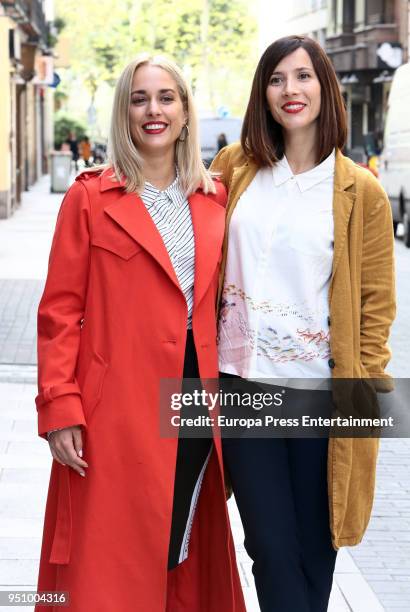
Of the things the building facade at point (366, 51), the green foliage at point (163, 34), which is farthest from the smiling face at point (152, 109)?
the green foliage at point (163, 34)

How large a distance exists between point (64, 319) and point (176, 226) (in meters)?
0.42

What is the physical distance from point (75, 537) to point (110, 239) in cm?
82

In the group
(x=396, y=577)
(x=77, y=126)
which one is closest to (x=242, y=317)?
(x=396, y=577)

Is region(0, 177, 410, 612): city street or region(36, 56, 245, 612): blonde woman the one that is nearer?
region(36, 56, 245, 612): blonde woman

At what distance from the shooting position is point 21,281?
14.9 metres

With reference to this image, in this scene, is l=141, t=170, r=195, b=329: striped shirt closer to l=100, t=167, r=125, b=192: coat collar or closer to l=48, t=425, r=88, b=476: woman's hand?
l=100, t=167, r=125, b=192: coat collar

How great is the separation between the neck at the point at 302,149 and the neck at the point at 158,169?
371 mm

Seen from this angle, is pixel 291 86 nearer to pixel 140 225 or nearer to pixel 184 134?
pixel 184 134

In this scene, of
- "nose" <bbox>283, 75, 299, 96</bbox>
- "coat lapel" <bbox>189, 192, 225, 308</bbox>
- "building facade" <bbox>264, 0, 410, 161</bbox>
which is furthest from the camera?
"building facade" <bbox>264, 0, 410, 161</bbox>

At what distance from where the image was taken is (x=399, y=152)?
22062mm

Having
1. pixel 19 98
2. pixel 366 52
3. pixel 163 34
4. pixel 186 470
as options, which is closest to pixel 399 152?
pixel 19 98

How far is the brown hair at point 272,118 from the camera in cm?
379

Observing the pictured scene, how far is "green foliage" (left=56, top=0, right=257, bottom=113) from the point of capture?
6205 centimetres

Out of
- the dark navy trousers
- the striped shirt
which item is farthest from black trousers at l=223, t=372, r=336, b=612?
the striped shirt
